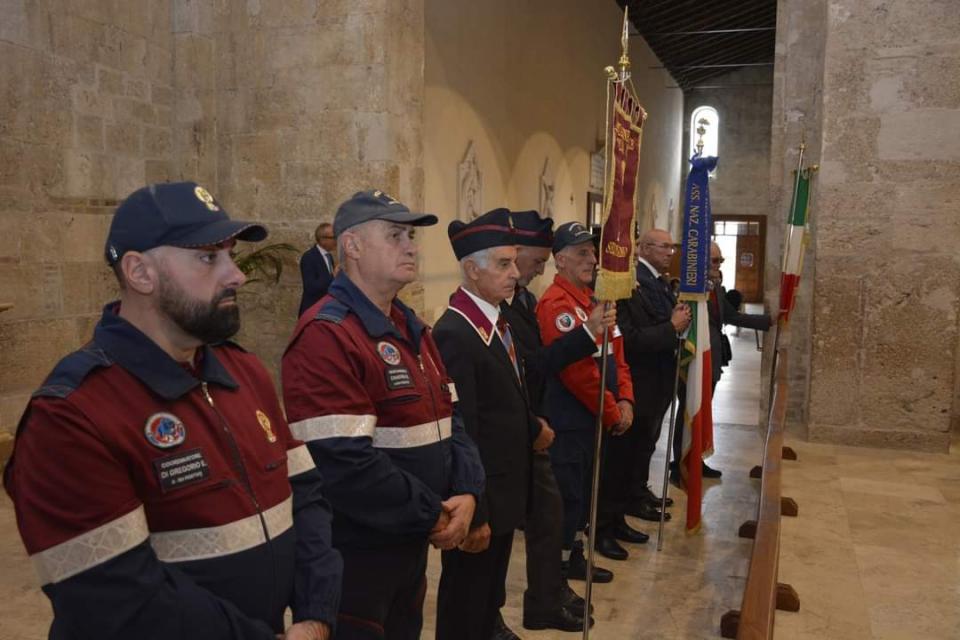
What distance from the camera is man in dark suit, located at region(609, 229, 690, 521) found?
4.14 metres

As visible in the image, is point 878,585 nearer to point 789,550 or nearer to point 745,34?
point 789,550

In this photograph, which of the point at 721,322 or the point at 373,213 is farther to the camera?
the point at 721,322

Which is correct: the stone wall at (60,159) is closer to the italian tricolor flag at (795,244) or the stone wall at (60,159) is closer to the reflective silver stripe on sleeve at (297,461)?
the reflective silver stripe on sleeve at (297,461)

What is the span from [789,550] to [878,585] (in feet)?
1.64

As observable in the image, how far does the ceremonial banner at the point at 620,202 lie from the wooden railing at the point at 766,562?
2.88 feet

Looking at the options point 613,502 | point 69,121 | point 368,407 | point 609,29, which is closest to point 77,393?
point 368,407

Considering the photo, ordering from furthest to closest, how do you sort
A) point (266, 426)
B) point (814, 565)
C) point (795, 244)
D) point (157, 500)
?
1. point (795, 244)
2. point (814, 565)
3. point (266, 426)
4. point (157, 500)

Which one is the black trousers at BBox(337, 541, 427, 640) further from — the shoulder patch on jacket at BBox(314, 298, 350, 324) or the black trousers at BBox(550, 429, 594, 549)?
the black trousers at BBox(550, 429, 594, 549)

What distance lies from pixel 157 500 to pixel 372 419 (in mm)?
691

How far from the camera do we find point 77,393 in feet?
4.28

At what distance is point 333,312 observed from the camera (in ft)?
6.82

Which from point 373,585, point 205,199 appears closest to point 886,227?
point 373,585

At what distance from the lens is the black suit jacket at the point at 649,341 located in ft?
13.5

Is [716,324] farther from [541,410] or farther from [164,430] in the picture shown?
[164,430]
